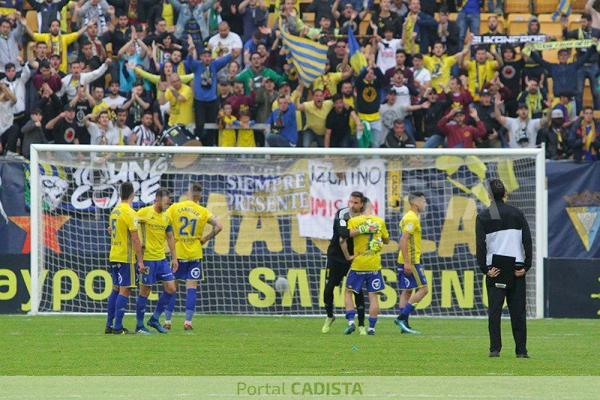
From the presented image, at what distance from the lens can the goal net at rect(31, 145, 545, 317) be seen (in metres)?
23.0

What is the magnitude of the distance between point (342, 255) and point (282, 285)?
148 inches

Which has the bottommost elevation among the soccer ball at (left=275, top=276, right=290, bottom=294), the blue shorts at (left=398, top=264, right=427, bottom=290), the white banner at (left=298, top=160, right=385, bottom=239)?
the soccer ball at (left=275, top=276, right=290, bottom=294)

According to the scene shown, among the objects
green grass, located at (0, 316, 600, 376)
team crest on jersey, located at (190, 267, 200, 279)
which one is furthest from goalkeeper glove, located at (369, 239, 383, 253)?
team crest on jersey, located at (190, 267, 200, 279)

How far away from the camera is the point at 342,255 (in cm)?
1984

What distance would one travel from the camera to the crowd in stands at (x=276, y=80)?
2553 centimetres

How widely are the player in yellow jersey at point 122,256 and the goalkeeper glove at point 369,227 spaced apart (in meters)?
3.11

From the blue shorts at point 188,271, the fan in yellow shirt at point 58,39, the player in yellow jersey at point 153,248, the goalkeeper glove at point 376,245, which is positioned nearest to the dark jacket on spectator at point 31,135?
the fan in yellow shirt at point 58,39

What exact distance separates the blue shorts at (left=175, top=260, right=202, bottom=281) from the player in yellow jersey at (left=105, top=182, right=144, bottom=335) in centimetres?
99

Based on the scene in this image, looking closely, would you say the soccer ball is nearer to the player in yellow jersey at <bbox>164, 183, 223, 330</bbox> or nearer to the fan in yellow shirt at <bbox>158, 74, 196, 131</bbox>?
the player in yellow jersey at <bbox>164, 183, 223, 330</bbox>

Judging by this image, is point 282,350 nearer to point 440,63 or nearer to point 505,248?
point 505,248

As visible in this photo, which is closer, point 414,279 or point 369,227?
point 369,227

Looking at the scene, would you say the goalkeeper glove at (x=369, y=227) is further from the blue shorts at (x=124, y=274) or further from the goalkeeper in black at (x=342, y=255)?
the blue shorts at (x=124, y=274)

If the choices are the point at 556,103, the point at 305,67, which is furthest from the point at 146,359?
the point at 556,103

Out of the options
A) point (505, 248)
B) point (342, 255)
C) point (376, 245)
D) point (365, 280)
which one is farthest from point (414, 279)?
point (505, 248)
